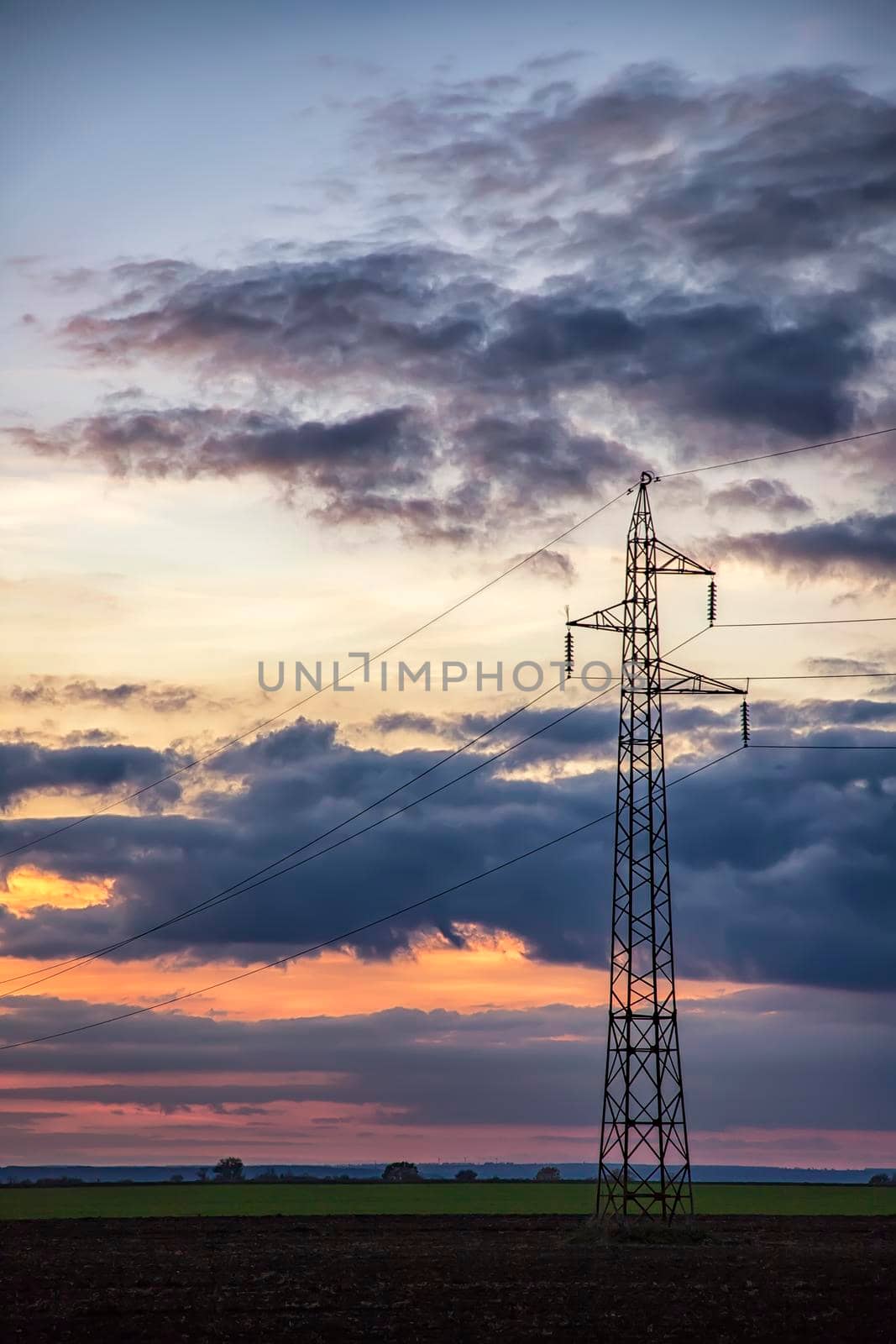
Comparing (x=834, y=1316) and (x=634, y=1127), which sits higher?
(x=634, y=1127)

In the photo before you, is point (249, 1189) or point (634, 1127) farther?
point (249, 1189)

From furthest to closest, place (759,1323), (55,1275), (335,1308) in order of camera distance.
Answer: (55,1275)
(335,1308)
(759,1323)

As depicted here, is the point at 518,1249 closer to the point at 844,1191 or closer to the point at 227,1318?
the point at 227,1318

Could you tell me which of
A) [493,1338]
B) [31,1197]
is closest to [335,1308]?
[493,1338]

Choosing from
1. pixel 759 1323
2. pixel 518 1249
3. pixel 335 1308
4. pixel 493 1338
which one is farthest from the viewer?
pixel 518 1249

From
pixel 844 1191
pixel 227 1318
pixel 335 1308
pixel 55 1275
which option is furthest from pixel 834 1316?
pixel 844 1191

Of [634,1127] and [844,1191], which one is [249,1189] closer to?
[844,1191]

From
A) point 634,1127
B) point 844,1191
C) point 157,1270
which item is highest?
point 634,1127
